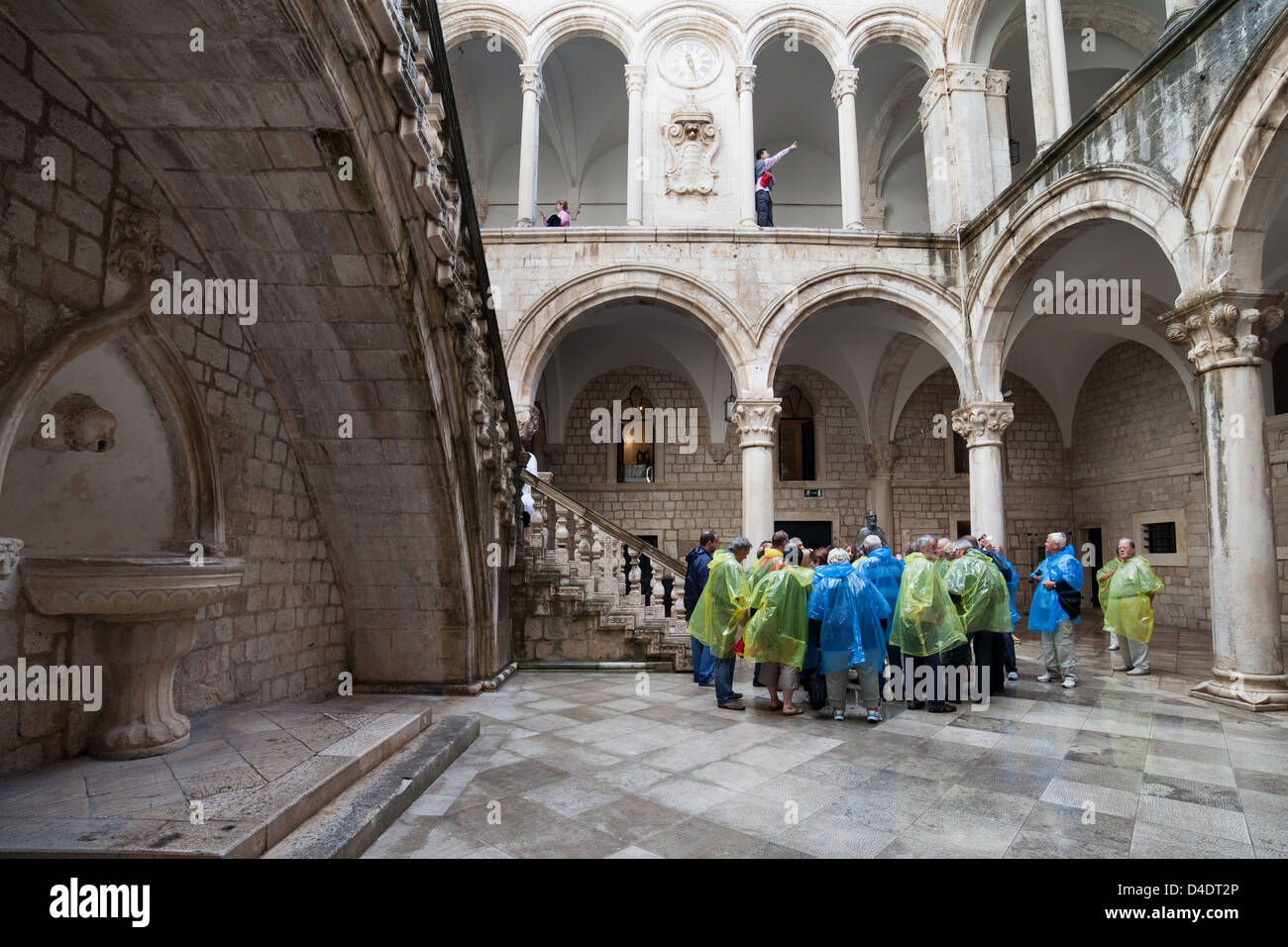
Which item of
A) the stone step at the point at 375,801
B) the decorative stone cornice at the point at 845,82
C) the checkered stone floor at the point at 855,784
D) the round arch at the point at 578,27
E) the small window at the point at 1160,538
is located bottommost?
the checkered stone floor at the point at 855,784

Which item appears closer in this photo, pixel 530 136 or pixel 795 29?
pixel 530 136

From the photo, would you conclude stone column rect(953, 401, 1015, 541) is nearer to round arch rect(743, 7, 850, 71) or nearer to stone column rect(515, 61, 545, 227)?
round arch rect(743, 7, 850, 71)

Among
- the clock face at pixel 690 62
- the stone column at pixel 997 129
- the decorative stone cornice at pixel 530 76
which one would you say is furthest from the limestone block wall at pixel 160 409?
the stone column at pixel 997 129

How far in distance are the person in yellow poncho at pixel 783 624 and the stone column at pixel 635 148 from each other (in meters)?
7.81

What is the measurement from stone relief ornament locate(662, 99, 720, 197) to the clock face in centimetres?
50

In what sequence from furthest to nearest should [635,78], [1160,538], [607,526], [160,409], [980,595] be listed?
[1160,538] → [635,78] → [607,526] → [980,595] → [160,409]

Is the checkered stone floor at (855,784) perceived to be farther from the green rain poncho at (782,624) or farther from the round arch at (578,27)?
the round arch at (578,27)

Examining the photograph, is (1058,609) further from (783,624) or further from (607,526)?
(607,526)

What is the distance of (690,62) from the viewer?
496 inches

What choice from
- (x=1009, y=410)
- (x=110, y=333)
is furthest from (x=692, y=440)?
(x=110, y=333)

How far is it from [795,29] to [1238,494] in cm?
1069

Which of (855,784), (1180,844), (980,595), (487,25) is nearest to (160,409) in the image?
(855,784)

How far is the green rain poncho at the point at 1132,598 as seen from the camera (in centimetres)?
773

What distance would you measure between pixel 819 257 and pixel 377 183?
28.5 feet
